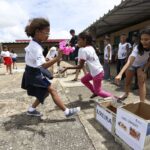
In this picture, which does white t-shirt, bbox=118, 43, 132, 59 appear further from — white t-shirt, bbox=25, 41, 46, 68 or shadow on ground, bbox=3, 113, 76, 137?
white t-shirt, bbox=25, 41, 46, 68

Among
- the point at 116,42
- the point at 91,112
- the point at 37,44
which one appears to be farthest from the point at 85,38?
the point at 116,42

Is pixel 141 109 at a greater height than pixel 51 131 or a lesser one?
greater

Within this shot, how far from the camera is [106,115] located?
3295 millimetres

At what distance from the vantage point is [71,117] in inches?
154

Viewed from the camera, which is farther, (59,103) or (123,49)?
(123,49)

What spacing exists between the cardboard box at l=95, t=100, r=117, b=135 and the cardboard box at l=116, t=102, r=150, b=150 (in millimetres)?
206

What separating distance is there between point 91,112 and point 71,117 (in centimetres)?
49

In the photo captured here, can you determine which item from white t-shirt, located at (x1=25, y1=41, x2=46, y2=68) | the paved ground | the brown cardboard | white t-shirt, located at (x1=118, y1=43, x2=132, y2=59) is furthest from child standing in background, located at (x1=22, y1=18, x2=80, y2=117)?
white t-shirt, located at (x1=118, y1=43, x2=132, y2=59)

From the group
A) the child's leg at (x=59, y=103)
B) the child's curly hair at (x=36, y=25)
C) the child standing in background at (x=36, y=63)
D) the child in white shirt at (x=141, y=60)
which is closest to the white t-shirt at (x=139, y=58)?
the child in white shirt at (x=141, y=60)

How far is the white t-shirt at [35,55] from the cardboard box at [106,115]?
115 cm

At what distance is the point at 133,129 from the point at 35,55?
1.81m

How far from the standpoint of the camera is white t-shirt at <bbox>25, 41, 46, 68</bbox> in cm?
341

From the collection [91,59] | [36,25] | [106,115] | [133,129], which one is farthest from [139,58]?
[36,25]

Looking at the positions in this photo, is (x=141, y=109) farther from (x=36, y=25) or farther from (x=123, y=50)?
(x=123, y=50)
